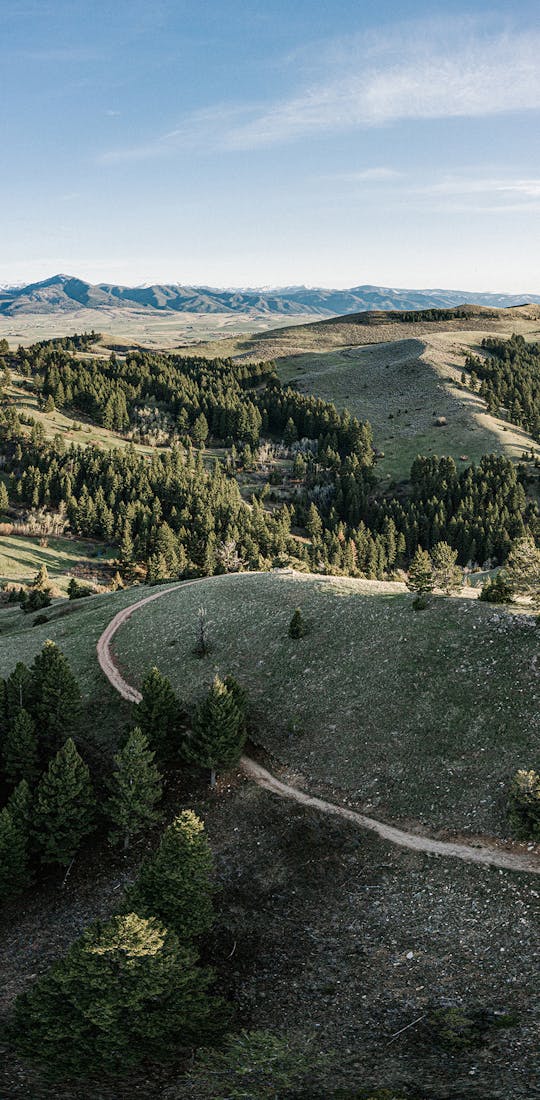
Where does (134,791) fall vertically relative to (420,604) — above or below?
below

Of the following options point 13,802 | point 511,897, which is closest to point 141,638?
point 13,802

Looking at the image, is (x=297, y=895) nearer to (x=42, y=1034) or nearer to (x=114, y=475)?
(x=42, y=1034)

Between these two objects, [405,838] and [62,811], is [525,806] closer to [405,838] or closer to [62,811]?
[405,838]

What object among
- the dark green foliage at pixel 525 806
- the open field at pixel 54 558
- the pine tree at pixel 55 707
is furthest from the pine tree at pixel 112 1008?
the open field at pixel 54 558

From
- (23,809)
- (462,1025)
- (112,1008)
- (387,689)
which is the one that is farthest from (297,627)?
(112,1008)

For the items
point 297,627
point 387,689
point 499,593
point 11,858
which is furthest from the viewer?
point 297,627

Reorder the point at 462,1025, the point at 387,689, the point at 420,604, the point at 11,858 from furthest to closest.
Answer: the point at 420,604, the point at 387,689, the point at 11,858, the point at 462,1025

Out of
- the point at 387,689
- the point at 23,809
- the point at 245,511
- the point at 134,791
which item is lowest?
the point at 23,809
